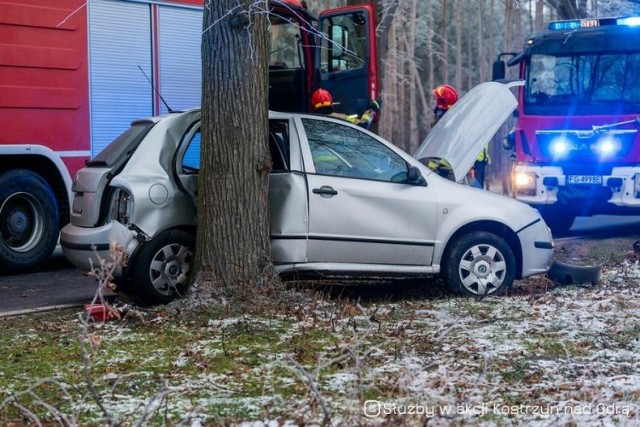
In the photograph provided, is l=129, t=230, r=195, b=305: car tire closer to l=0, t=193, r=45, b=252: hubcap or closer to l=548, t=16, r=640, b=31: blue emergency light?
l=0, t=193, r=45, b=252: hubcap

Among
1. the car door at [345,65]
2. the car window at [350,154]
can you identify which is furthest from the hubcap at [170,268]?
the car door at [345,65]

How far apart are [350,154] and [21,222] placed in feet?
13.8

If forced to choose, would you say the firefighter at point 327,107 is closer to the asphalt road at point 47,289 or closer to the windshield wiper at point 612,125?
the windshield wiper at point 612,125

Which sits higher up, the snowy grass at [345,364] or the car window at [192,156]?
the car window at [192,156]

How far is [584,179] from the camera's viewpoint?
13414mm

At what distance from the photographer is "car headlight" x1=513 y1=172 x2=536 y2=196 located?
13711 mm

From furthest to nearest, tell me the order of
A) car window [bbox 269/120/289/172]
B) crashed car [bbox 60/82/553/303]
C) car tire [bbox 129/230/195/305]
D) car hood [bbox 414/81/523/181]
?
car hood [bbox 414/81/523/181] < car window [bbox 269/120/289/172] < crashed car [bbox 60/82/553/303] < car tire [bbox 129/230/195/305]

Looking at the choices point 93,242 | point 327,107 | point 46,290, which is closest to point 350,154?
point 93,242

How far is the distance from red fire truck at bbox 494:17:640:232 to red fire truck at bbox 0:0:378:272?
3953 mm

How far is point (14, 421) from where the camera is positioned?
4941 millimetres

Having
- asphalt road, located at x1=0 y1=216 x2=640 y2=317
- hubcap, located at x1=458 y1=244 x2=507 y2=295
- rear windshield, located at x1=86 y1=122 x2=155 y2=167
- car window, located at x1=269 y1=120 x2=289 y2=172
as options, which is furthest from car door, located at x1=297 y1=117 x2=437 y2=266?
asphalt road, located at x1=0 y1=216 x2=640 y2=317

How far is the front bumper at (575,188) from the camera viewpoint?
13133mm

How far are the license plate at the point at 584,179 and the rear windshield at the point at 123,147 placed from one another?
6.88 meters

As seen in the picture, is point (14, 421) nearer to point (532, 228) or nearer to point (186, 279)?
point (186, 279)
